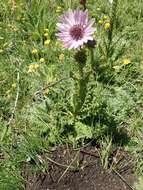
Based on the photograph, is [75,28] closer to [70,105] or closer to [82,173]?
[70,105]

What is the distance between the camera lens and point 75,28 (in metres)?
2.46

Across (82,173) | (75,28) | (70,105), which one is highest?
(75,28)

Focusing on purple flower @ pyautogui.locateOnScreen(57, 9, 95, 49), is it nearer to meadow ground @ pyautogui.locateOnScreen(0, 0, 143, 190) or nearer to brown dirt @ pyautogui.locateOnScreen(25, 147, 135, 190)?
meadow ground @ pyautogui.locateOnScreen(0, 0, 143, 190)

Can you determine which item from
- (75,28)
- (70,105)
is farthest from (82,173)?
(75,28)

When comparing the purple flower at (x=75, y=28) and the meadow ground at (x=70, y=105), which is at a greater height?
the purple flower at (x=75, y=28)

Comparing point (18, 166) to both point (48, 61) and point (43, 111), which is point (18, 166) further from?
point (48, 61)

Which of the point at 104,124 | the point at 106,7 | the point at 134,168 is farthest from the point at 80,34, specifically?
the point at 106,7

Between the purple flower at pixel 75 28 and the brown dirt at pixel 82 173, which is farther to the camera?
the brown dirt at pixel 82 173

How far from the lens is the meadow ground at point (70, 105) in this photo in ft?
8.67

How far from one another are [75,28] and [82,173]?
2.85 ft

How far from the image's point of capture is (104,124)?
283 cm

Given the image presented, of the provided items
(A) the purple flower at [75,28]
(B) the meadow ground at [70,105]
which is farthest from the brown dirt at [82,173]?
(A) the purple flower at [75,28]

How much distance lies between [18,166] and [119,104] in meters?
0.79

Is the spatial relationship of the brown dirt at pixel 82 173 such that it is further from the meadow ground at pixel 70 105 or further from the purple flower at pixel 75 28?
the purple flower at pixel 75 28
